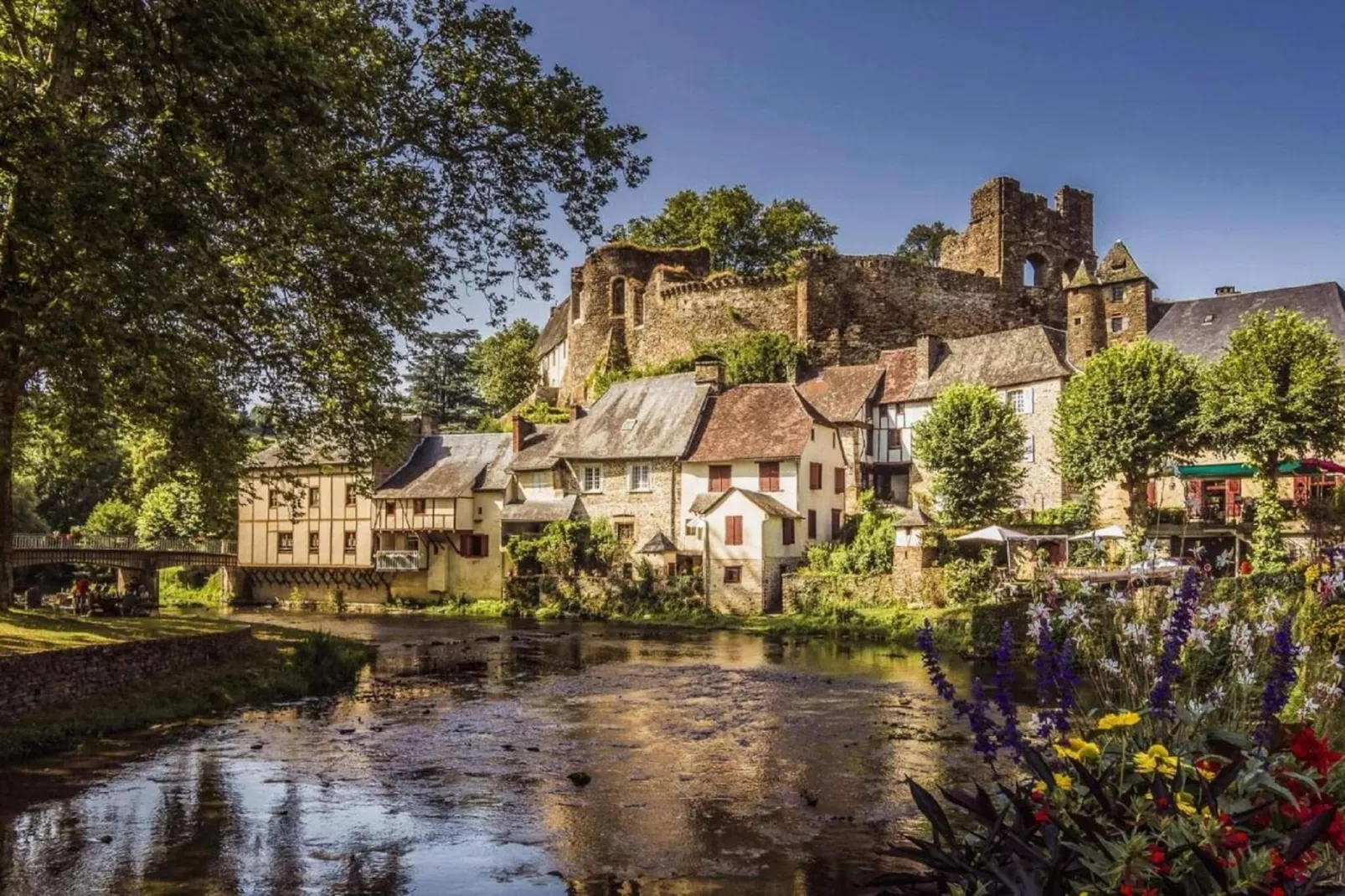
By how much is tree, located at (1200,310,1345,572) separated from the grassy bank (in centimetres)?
2627

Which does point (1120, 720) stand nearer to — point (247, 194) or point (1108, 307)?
point (247, 194)

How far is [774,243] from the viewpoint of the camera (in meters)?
65.2

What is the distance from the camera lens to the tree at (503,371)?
74.3m

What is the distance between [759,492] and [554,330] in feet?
124

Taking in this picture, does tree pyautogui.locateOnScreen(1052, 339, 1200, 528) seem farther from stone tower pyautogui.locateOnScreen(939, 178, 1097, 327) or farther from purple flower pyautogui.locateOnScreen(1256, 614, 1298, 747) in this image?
purple flower pyautogui.locateOnScreen(1256, 614, 1298, 747)

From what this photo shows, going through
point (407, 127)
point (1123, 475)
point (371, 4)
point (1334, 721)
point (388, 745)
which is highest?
point (371, 4)

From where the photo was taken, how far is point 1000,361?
153 ft

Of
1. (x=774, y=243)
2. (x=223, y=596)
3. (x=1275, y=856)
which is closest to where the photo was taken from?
(x=1275, y=856)

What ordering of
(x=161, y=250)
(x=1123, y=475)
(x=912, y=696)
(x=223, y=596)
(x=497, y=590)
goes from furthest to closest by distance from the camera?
(x=223, y=596), (x=497, y=590), (x=1123, y=475), (x=912, y=696), (x=161, y=250)

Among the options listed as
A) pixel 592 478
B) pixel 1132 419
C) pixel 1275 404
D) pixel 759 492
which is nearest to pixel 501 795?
pixel 1275 404

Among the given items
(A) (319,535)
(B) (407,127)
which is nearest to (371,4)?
(B) (407,127)

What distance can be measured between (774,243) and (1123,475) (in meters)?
30.7

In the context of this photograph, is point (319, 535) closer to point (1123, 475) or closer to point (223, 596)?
point (223, 596)

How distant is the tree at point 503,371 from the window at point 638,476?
94.4 ft
